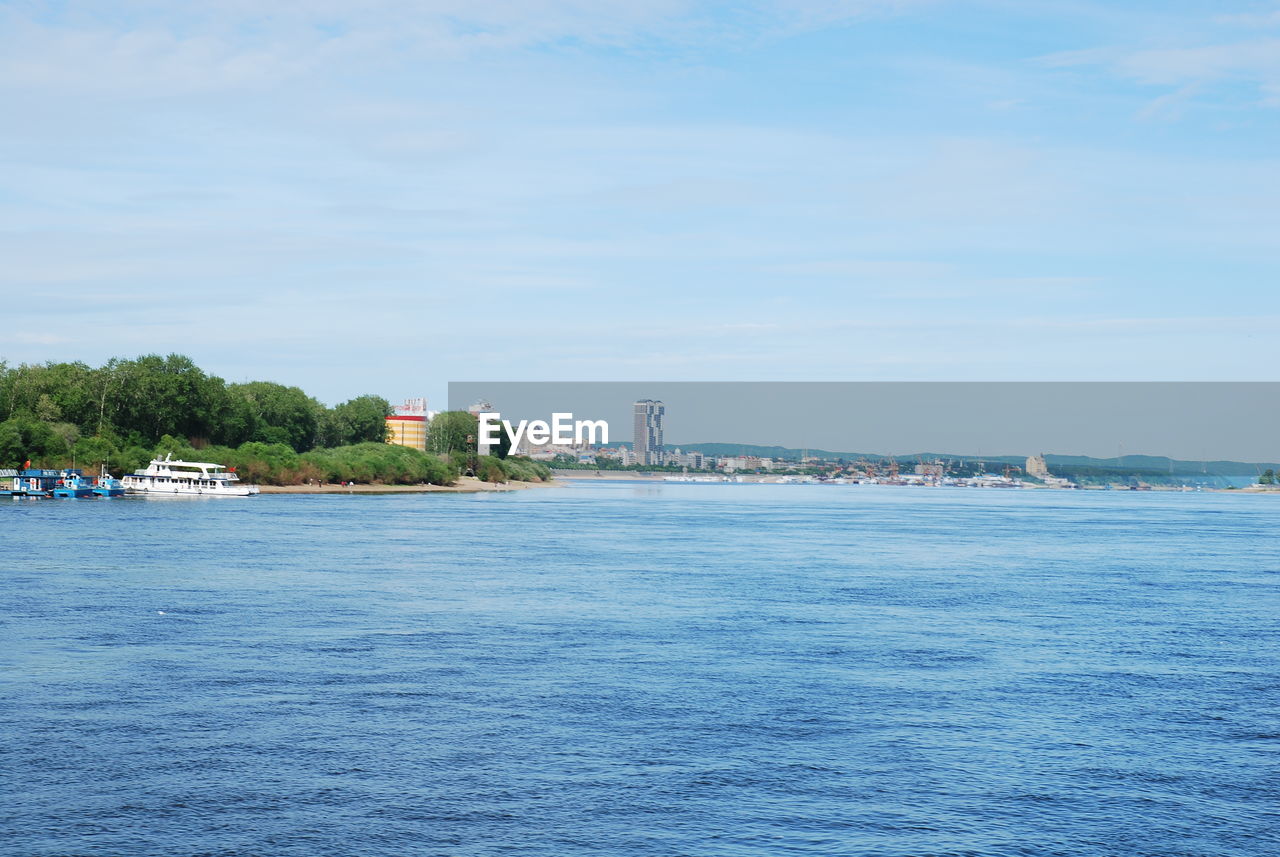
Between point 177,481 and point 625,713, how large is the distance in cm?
12735

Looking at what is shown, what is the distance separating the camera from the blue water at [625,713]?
1873 cm

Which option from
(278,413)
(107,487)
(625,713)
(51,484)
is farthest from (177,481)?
(625,713)

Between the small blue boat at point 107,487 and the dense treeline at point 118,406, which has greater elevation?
the dense treeline at point 118,406

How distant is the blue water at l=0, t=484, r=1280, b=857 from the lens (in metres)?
18.7

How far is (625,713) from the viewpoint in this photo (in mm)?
25594

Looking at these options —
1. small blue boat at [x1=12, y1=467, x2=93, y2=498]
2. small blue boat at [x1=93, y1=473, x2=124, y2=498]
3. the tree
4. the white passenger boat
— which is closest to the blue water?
small blue boat at [x1=12, y1=467, x2=93, y2=498]

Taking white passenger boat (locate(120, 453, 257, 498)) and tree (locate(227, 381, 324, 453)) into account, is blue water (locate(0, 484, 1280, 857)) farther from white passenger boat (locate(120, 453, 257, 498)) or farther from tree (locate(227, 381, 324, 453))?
tree (locate(227, 381, 324, 453))

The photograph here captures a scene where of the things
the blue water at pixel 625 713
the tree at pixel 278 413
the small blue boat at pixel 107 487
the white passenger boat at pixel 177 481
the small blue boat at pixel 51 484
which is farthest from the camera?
the tree at pixel 278 413

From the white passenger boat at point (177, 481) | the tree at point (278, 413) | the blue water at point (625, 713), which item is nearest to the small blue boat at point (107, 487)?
the white passenger boat at point (177, 481)

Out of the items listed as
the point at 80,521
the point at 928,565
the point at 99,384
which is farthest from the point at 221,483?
the point at 928,565

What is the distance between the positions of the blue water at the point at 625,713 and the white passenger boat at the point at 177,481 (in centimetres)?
8694

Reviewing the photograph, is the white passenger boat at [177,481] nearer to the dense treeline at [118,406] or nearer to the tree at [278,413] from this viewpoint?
the dense treeline at [118,406]

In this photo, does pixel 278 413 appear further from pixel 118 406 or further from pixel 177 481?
pixel 177 481

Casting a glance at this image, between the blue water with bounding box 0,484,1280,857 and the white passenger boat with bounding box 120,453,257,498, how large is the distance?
8694 cm
